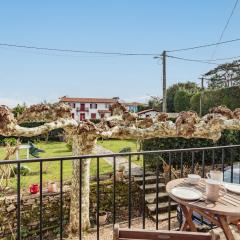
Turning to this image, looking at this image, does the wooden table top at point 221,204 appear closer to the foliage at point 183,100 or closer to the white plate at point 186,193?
the white plate at point 186,193

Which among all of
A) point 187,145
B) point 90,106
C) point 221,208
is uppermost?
point 90,106

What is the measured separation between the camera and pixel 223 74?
1032 inches

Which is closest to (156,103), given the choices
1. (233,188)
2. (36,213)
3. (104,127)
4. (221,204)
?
(36,213)

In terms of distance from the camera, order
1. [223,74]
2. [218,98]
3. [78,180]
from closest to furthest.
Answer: [78,180], [218,98], [223,74]

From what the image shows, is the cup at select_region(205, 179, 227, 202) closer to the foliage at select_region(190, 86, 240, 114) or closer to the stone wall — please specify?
the stone wall

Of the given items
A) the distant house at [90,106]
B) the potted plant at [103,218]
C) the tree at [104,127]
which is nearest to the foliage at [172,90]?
the distant house at [90,106]

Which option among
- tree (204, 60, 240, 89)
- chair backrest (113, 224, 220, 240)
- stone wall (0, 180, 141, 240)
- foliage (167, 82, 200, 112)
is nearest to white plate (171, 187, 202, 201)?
chair backrest (113, 224, 220, 240)

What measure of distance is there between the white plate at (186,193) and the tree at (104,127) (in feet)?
11.4

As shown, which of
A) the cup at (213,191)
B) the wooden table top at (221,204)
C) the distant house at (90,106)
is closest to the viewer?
the wooden table top at (221,204)

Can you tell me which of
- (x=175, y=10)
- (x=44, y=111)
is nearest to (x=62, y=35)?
(x=175, y=10)

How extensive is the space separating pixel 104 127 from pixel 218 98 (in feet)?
46.5

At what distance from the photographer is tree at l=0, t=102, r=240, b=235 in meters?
5.46

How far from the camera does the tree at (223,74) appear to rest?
76.9 feet

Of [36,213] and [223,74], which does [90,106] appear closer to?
[223,74]
